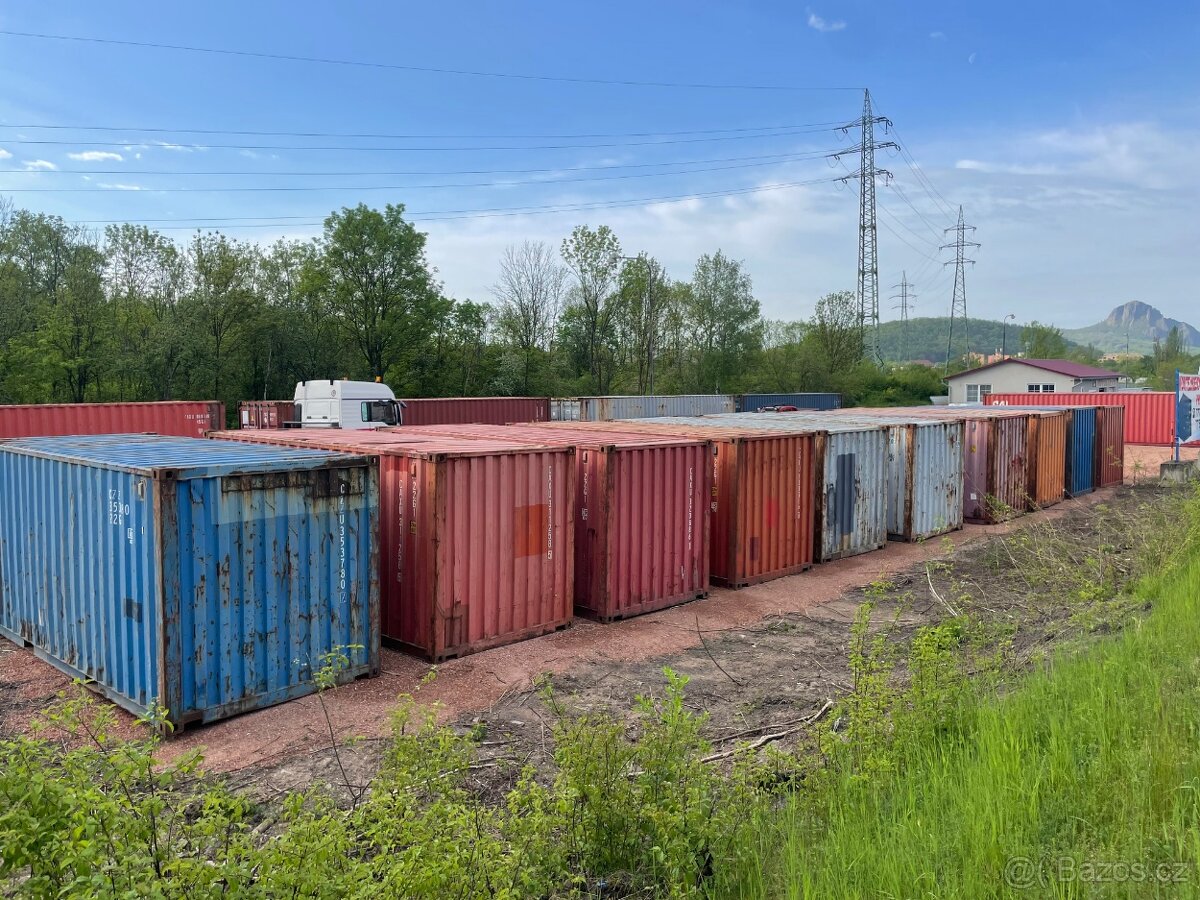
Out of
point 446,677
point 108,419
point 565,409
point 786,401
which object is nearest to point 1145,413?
point 786,401

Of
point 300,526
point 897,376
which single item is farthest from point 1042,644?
point 897,376

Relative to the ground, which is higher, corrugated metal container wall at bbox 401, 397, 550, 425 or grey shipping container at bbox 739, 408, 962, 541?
corrugated metal container wall at bbox 401, 397, 550, 425

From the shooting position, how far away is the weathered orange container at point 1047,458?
23922 millimetres

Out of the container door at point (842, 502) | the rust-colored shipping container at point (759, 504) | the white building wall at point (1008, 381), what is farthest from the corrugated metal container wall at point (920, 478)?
the white building wall at point (1008, 381)

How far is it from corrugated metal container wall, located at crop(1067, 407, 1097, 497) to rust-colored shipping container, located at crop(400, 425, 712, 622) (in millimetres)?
19143

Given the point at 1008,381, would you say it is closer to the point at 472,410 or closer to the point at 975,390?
the point at 975,390

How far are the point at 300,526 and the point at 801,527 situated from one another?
10.0 metres

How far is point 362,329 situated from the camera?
52812 millimetres

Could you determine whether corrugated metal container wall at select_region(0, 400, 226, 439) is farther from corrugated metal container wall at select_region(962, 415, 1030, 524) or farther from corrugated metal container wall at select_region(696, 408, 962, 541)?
corrugated metal container wall at select_region(962, 415, 1030, 524)

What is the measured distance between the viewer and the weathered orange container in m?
23.9

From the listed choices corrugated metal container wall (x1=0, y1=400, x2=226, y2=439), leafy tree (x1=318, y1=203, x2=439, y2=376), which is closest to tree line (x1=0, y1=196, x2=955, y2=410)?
leafy tree (x1=318, y1=203, x2=439, y2=376)

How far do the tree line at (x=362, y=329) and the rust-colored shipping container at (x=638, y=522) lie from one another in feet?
121

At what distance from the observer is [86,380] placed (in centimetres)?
4272

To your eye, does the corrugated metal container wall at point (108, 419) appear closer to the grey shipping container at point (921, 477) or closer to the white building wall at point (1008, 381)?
the grey shipping container at point (921, 477)
